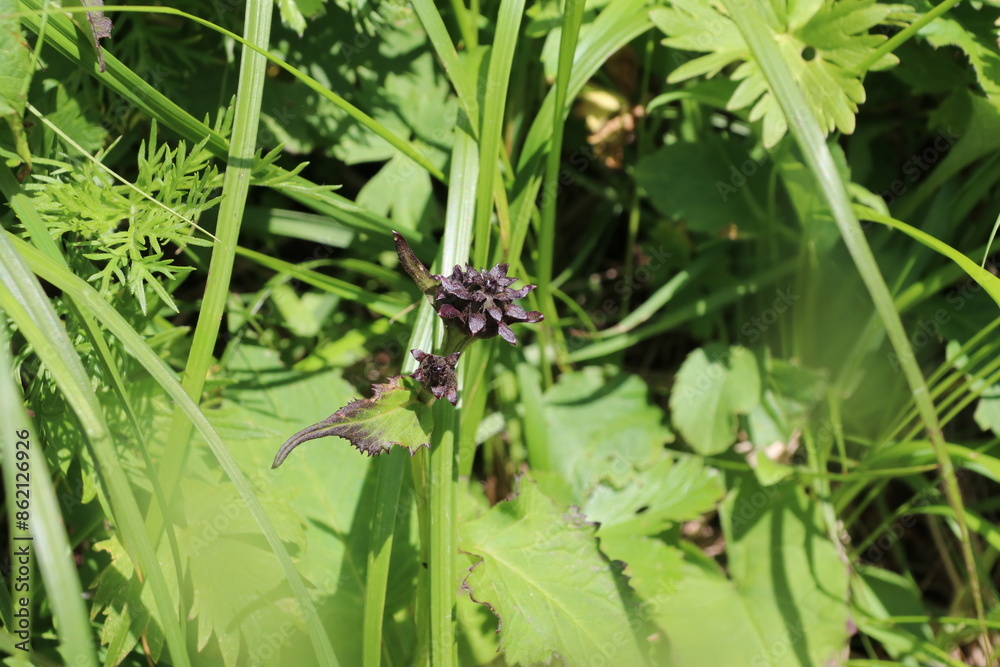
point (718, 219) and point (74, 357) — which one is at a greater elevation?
point (718, 219)

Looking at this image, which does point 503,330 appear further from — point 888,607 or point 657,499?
point 888,607

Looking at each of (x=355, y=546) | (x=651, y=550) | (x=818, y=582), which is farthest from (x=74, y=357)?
(x=818, y=582)

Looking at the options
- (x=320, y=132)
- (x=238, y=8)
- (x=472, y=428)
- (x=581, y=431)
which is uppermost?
(x=238, y=8)

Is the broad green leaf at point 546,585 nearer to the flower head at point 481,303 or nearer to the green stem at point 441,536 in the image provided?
the green stem at point 441,536

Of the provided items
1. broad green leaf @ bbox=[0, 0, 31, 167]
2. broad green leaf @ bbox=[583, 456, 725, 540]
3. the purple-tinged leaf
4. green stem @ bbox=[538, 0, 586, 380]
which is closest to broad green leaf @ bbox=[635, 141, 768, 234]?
green stem @ bbox=[538, 0, 586, 380]

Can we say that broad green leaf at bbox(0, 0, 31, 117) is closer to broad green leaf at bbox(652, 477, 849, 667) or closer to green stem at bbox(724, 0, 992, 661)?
green stem at bbox(724, 0, 992, 661)

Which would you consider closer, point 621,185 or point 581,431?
point 581,431

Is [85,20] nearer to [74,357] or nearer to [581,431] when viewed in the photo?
[74,357]
